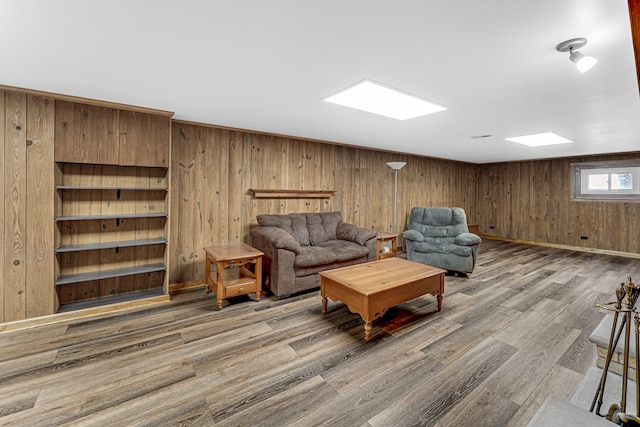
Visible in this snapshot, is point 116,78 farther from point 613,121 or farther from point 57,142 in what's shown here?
point 613,121

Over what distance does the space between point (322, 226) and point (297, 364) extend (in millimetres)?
2546

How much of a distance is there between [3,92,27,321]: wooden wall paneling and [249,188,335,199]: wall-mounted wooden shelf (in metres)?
2.31

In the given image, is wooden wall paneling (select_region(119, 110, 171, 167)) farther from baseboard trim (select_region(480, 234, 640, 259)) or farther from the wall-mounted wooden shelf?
baseboard trim (select_region(480, 234, 640, 259))

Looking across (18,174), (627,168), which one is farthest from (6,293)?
(627,168)

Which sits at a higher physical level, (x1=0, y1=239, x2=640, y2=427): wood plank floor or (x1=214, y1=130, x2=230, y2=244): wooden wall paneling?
(x1=214, y1=130, x2=230, y2=244): wooden wall paneling

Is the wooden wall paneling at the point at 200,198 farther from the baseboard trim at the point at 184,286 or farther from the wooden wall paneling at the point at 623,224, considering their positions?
the wooden wall paneling at the point at 623,224

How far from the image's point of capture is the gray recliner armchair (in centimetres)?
414

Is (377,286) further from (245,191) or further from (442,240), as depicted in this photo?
(442,240)

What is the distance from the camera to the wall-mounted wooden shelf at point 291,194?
163 inches

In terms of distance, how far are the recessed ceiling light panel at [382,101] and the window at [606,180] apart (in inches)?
219

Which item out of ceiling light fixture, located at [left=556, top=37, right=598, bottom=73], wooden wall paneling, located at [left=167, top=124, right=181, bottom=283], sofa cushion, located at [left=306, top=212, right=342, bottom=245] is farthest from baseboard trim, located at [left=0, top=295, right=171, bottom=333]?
ceiling light fixture, located at [left=556, top=37, right=598, bottom=73]

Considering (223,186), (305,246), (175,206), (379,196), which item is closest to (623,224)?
(379,196)

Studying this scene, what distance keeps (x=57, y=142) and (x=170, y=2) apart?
2.25 m

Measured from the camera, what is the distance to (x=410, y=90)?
2391mm
